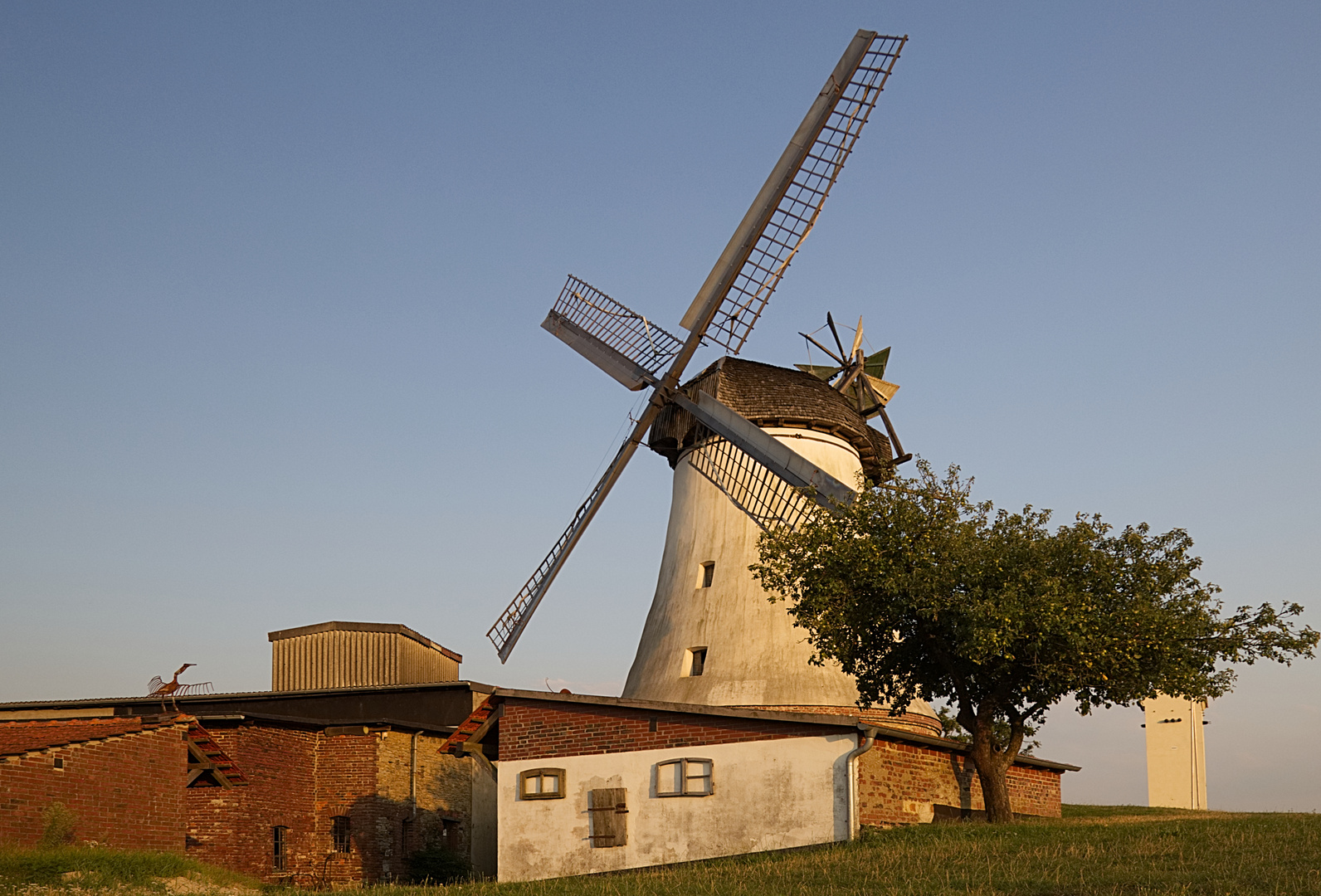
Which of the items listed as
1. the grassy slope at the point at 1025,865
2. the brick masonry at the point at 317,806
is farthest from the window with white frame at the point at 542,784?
the brick masonry at the point at 317,806

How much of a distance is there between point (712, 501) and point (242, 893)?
484 inches

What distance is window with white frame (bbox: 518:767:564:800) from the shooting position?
23478 mm

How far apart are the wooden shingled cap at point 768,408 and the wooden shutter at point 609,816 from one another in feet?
30.8

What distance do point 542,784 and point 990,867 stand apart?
934cm

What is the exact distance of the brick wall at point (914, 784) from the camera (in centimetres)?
2200

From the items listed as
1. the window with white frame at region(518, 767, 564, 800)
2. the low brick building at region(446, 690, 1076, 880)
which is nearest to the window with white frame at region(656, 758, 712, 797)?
the low brick building at region(446, 690, 1076, 880)

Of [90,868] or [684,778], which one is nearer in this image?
[90,868]

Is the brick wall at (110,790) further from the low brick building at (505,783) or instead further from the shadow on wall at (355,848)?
the shadow on wall at (355,848)

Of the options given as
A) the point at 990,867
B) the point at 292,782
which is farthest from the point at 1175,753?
the point at 292,782

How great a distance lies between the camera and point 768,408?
29.0 m

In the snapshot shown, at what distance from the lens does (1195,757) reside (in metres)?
39.5

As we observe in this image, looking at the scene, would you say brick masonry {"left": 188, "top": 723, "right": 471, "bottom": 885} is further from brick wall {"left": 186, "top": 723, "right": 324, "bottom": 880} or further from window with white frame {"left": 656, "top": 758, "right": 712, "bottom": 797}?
window with white frame {"left": 656, "top": 758, "right": 712, "bottom": 797}

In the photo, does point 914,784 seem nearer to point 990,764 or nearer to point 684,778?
point 990,764

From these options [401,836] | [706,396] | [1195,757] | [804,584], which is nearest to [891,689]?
[804,584]
